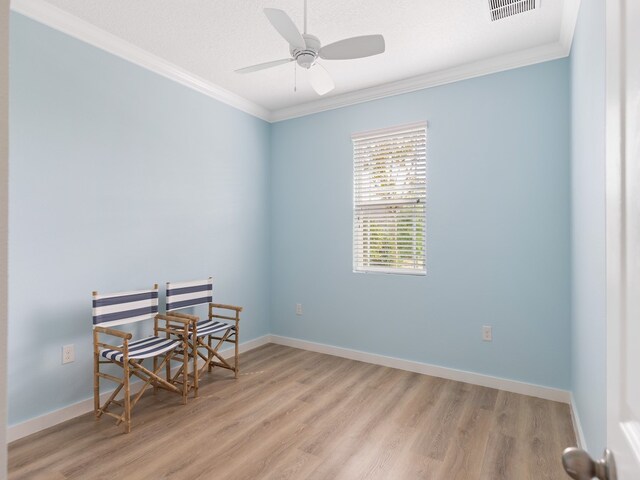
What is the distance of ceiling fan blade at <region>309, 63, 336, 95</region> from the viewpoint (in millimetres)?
2326

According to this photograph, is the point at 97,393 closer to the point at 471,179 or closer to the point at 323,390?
the point at 323,390

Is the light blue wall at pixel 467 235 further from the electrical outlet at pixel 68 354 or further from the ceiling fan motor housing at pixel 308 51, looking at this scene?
the electrical outlet at pixel 68 354

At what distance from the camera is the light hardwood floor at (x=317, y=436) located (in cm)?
192

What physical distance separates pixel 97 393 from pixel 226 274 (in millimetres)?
1562

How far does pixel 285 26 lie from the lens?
5.98 ft

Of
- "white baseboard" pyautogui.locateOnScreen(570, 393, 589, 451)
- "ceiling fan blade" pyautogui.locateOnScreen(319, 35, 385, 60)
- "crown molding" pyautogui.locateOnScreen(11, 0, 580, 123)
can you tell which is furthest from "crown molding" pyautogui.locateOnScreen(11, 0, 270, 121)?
"white baseboard" pyautogui.locateOnScreen(570, 393, 589, 451)

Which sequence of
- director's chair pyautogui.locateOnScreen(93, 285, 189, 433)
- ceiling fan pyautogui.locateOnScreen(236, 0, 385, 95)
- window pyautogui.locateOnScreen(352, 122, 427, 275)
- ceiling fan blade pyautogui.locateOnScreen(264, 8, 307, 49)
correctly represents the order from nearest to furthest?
1. ceiling fan blade pyautogui.locateOnScreen(264, 8, 307, 49)
2. ceiling fan pyautogui.locateOnScreen(236, 0, 385, 95)
3. director's chair pyautogui.locateOnScreen(93, 285, 189, 433)
4. window pyautogui.locateOnScreen(352, 122, 427, 275)

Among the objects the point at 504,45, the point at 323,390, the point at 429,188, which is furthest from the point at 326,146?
the point at 323,390

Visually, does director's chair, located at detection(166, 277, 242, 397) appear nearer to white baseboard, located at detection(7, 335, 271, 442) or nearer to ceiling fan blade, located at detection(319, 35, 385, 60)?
white baseboard, located at detection(7, 335, 271, 442)

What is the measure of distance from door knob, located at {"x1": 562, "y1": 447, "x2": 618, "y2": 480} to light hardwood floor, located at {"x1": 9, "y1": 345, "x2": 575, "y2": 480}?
5.07 ft

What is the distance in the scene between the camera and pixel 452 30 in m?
2.56

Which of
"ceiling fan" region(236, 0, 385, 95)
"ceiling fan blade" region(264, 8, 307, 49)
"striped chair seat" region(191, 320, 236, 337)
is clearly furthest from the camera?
"striped chair seat" region(191, 320, 236, 337)

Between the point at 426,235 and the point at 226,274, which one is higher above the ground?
the point at 426,235

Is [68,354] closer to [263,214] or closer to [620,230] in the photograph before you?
[263,214]
